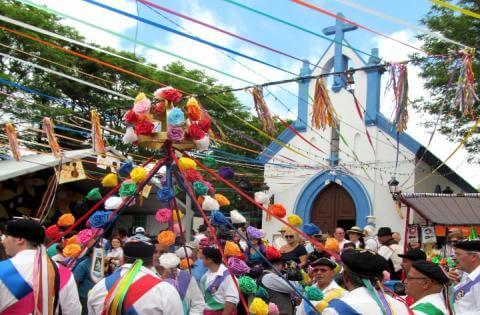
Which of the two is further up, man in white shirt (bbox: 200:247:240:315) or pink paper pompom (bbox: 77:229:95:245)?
pink paper pompom (bbox: 77:229:95:245)

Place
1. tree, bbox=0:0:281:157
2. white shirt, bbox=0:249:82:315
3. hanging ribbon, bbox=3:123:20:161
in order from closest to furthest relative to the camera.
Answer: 1. white shirt, bbox=0:249:82:315
2. hanging ribbon, bbox=3:123:20:161
3. tree, bbox=0:0:281:157

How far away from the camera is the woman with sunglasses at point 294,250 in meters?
7.70

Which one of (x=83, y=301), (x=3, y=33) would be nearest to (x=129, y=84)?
(x=3, y=33)

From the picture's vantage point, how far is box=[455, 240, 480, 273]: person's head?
5328 millimetres

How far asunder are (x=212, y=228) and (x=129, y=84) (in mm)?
18356

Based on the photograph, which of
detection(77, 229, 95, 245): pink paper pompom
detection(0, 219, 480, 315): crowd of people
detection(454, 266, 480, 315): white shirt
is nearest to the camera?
detection(0, 219, 480, 315): crowd of people

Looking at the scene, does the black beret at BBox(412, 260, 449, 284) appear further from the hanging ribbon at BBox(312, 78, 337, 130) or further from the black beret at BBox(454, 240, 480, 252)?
the hanging ribbon at BBox(312, 78, 337, 130)

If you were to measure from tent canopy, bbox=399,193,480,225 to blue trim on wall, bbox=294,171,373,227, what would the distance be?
6484 millimetres

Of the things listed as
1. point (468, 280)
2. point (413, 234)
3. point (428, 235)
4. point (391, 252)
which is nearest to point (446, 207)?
point (428, 235)

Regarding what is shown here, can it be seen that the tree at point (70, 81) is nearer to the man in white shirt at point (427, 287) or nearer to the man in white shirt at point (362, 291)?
the man in white shirt at point (427, 287)

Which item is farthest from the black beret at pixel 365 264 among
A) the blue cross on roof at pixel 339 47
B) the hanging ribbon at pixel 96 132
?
the blue cross on roof at pixel 339 47

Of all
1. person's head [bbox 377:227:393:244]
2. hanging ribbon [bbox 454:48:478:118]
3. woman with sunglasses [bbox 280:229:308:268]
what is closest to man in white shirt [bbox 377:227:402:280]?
person's head [bbox 377:227:393:244]

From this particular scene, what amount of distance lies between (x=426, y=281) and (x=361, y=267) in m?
0.93

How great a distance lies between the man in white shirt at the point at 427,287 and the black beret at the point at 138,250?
189 centimetres
